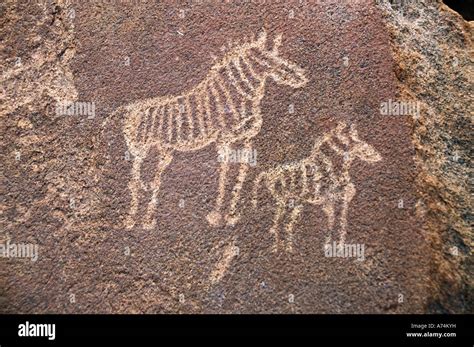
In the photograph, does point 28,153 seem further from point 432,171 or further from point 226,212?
point 432,171

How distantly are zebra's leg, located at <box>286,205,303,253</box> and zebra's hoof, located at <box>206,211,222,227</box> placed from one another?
0.32 meters

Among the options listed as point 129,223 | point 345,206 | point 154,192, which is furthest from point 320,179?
point 129,223

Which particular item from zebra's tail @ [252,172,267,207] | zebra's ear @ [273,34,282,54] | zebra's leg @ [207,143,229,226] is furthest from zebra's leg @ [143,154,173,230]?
zebra's ear @ [273,34,282,54]

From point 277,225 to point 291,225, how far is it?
2.5 inches

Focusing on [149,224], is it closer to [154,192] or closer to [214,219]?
[154,192]

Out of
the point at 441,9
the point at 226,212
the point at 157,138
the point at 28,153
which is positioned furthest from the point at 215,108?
the point at 441,9

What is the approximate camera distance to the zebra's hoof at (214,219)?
2.42 m

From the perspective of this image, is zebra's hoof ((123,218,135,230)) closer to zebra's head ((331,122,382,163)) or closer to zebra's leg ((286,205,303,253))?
zebra's leg ((286,205,303,253))

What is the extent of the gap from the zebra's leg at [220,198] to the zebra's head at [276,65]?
0.51m

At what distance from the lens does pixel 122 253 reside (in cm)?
→ 243

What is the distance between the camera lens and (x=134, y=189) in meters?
2.48

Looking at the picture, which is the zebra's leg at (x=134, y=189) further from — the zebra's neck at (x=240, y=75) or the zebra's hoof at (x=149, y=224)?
the zebra's neck at (x=240, y=75)

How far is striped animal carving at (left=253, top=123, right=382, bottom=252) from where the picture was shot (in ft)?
7.86

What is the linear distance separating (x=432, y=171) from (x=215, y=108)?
1074 millimetres
